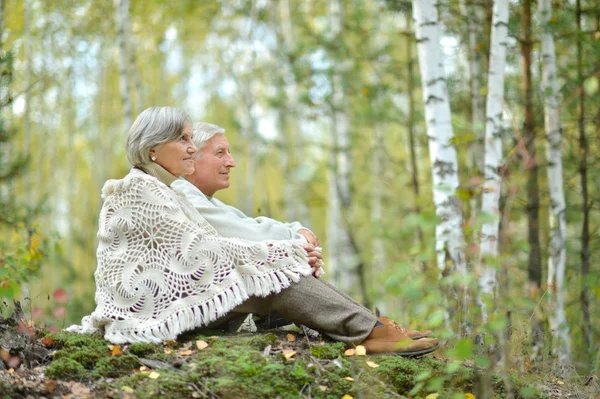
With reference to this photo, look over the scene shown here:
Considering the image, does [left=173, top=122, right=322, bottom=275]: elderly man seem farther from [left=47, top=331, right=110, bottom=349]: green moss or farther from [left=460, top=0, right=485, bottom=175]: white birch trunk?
[left=460, top=0, right=485, bottom=175]: white birch trunk

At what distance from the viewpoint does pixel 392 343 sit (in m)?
3.82

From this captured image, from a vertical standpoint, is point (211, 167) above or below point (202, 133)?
below

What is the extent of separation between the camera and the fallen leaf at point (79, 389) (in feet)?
10.6

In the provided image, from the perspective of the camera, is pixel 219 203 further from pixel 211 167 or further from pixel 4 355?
pixel 4 355

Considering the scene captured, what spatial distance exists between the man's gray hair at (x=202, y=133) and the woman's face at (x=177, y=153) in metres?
0.38

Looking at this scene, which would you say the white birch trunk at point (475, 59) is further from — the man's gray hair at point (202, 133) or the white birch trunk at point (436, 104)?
the man's gray hair at point (202, 133)

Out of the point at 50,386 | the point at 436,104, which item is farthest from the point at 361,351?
the point at 436,104

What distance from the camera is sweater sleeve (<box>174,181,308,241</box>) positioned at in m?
4.01

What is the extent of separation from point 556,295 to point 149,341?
418cm

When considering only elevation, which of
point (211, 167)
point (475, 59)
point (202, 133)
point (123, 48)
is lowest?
point (211, 167)

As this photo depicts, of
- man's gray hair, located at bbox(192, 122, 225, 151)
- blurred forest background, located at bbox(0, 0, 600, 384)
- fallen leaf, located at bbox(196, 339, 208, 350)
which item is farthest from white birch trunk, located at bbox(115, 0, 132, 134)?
fallen leaf, located at bbox(196, 339, 208, 350)

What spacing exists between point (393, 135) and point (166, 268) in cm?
1707

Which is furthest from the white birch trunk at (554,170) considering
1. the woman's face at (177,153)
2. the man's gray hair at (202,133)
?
the woman's face at (177,153)

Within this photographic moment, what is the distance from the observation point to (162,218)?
12.4 ft
